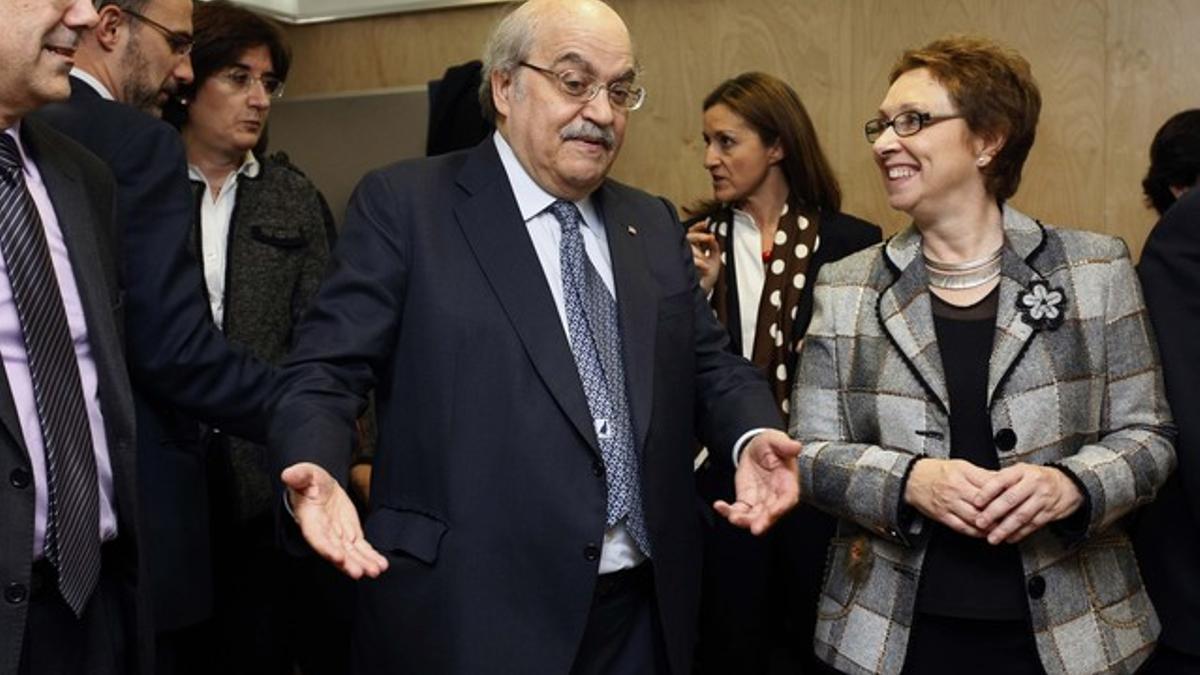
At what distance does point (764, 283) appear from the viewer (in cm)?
340

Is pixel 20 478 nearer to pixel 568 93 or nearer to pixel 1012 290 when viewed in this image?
pixel 568 93

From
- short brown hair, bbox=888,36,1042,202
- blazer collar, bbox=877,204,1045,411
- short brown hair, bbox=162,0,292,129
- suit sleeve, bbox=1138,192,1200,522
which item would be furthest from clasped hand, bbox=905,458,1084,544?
short brown hair, bbox=162,0,292,129

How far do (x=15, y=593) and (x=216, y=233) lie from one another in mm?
1562

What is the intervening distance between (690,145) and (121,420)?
2759 millimetres

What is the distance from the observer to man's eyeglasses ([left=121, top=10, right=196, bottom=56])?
106 inches

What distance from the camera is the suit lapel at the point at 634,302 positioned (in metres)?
2.10

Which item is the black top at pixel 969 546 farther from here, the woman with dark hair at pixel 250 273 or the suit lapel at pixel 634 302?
the woman with dark hair at pixel 250 273

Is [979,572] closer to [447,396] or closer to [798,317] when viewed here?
[447,396]

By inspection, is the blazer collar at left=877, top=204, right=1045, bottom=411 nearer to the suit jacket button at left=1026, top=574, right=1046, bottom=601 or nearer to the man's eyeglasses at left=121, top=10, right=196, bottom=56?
the suit jacket button at left=1026, top=574, right=1046, bottom=601

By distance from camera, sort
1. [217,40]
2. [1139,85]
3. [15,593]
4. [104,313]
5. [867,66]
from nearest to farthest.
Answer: [15,593], [104,313], [217,40], [1139,85], [867,66]

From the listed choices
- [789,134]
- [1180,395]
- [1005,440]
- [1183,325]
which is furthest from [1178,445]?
[789,134]

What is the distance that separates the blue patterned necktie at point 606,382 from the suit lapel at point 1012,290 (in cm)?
63

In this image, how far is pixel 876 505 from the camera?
7.35ft

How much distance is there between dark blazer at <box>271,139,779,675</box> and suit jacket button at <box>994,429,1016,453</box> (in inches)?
22.2
